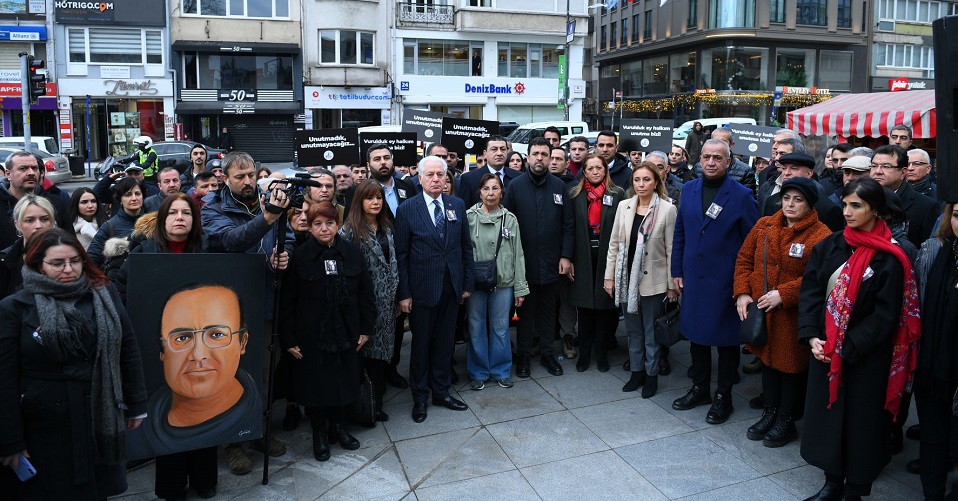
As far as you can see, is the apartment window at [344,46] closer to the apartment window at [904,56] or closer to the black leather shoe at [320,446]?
the black leather shoe at [320,446]

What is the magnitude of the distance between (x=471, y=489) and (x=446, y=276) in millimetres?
1878

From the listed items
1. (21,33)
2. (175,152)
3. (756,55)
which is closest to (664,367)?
(175,152)

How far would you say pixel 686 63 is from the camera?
48281 mm

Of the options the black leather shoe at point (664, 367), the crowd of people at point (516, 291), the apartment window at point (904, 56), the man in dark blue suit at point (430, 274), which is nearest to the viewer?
the crowd of people at point (516, 291)

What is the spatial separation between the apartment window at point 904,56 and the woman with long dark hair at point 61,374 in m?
54.7

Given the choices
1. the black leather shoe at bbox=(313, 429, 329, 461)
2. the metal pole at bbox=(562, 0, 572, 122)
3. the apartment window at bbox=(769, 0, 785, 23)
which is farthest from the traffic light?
the apartment window at bbox=(769, 0, 785, 23)

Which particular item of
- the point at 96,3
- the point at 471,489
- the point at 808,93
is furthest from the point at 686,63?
the point at 471,489

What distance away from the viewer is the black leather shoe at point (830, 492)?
14.5 ft

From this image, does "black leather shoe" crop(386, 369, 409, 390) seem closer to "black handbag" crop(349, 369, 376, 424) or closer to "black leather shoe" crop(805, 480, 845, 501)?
"black handbag" crop(349, 369, 376, 424)

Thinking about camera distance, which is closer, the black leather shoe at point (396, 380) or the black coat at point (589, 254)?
the black leather shoe at point (396, 380)

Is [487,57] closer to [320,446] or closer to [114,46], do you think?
[114,46]

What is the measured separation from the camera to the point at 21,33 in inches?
1162

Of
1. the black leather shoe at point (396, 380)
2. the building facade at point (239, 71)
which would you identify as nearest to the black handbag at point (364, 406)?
the black leather shoe at point (396, 380)

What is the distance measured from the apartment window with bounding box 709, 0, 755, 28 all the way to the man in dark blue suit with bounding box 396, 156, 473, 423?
144 ft
